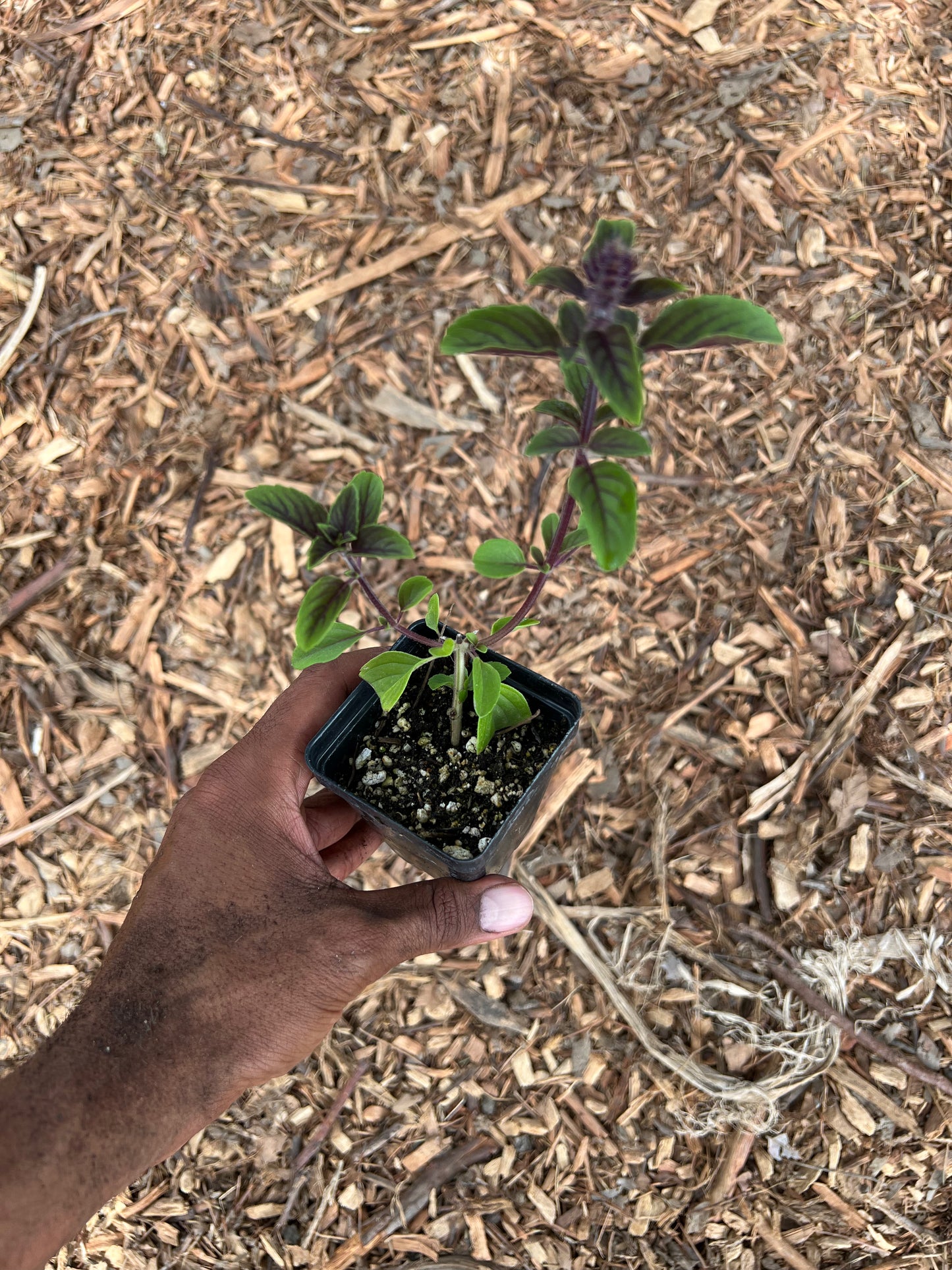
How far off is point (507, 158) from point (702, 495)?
1324 mm

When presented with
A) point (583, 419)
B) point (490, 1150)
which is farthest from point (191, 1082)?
point (583, 419)

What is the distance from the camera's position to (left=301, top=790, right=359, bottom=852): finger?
2057 mm

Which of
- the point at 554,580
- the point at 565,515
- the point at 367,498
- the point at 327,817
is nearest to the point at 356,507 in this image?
the point at 367,498

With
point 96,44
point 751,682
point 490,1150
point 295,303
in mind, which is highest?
point 96,44

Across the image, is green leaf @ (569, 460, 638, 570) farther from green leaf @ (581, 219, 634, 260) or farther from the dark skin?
the dark skin

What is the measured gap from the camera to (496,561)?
1514 millimetres

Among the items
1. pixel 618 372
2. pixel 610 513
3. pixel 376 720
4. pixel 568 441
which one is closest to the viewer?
pixel 618 372

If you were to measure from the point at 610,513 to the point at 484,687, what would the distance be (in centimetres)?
48

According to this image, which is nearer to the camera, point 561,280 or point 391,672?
point 561,280

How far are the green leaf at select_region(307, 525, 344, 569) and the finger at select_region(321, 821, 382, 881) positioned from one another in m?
0.96

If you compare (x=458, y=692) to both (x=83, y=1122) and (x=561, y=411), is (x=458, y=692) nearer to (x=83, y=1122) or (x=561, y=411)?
(x=561, y=411)

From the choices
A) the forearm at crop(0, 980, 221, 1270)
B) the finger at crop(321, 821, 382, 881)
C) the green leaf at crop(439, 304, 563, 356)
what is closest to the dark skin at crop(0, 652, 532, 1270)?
the forearm at crop(0, 980, 221, 1270)

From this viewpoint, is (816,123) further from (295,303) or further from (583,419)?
(583,419)

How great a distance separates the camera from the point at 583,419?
1165 mm
